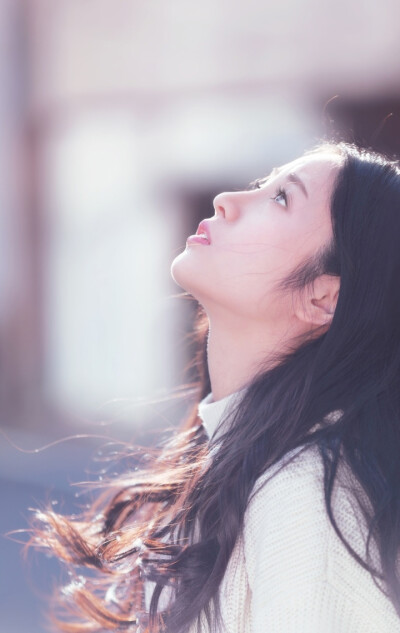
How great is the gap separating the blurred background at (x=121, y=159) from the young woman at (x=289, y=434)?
325 cm

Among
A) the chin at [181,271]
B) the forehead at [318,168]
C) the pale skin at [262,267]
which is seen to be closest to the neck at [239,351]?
the pale skin at [262,267]

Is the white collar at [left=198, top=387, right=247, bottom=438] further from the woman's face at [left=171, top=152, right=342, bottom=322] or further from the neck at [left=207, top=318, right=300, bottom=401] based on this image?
the woman's face at [left=171, top=152, right=342, bottom=322]

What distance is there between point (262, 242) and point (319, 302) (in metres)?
0.18

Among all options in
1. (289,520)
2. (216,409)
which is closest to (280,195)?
(216,409)

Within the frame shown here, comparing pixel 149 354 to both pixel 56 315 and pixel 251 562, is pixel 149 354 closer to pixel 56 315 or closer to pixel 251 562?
pixel 56 315

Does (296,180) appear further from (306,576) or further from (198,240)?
(306,576)

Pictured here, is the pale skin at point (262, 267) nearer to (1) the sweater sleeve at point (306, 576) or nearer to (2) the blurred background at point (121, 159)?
(1) the sweater sleeve at point (306, 576)

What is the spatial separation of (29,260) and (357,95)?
9.53ft

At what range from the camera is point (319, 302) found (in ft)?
5.46

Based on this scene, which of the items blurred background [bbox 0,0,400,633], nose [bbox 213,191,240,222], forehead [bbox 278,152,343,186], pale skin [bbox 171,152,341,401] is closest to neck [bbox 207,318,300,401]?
pale skin [bbox 171,152,341,401]

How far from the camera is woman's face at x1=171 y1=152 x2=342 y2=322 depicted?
163 cm

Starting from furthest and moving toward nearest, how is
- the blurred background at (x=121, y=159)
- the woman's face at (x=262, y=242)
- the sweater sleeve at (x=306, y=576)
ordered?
the blurred background at (x=121, y=159), the woman's face at (x=262, y=242), the sweater sleeve at (x=306, y=576)

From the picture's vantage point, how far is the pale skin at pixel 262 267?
1630 millimetres

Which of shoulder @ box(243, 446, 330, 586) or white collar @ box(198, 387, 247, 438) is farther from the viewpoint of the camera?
white collar @ box(198, 387, 247, 438)
